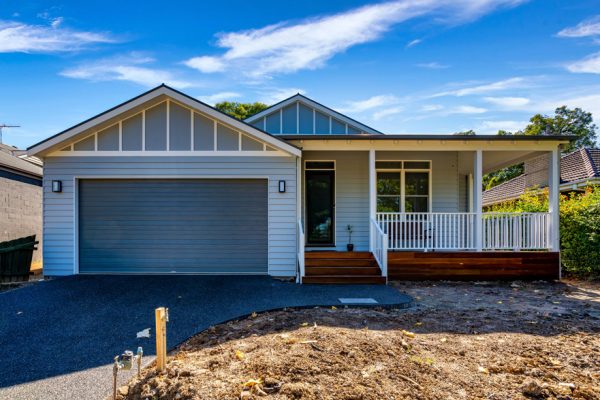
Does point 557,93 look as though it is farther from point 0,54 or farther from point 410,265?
point 0,54

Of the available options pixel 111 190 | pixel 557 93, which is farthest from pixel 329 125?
pixel 557 93

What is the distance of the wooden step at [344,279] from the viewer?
795 centimetres

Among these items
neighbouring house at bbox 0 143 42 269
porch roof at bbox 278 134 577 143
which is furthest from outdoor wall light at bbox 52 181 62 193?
porch roof at bbox 278 134 577 143

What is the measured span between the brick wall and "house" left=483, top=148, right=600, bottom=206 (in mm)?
18117

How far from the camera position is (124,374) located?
→ 3.43 m

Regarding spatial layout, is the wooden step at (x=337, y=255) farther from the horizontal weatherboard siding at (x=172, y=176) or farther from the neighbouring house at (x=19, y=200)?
the neighbouring house at (x=19, y=200)

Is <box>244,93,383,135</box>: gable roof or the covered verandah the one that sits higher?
<box>244,93,383,135</box>: gable roof

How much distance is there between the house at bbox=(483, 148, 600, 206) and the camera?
542 inches

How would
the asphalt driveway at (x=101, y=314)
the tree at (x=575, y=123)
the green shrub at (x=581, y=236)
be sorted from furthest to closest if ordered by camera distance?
the tree at (x=575, y=123)
the green shrub at (x=581, y=236)
the asphalt driveway at (x=101, y=314)

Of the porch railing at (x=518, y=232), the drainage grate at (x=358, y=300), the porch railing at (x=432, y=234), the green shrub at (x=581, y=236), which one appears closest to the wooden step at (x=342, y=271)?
the porch railing at (x=432, y=234)

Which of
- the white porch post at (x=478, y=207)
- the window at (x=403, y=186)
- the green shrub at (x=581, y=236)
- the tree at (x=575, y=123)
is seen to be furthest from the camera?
the tree at (x=575, y=123)

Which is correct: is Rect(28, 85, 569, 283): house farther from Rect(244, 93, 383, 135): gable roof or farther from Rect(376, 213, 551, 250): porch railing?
Rect(244, 93, 383, 135): gable roof

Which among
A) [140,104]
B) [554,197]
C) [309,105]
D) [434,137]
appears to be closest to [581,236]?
[554,197]

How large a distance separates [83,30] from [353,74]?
26.6 feet
